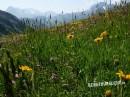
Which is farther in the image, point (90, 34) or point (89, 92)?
point (90, 34)

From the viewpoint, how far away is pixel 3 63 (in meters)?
4.00

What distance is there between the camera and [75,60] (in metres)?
5.83

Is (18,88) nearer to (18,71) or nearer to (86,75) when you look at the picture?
(18,71)

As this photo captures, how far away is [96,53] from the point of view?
5902 millimetres

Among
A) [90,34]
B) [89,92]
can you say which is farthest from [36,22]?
[89,92]

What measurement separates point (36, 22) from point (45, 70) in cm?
287

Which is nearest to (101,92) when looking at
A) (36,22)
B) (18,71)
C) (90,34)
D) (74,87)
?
(74,87)

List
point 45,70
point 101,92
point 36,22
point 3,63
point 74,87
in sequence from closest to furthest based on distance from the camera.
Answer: point 3,63, point 101,92, point 74,87, point 45,70, point 36,22

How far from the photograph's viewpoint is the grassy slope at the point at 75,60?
4684 mm

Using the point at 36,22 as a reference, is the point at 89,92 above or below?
below

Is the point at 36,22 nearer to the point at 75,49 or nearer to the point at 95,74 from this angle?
the point at 75,49

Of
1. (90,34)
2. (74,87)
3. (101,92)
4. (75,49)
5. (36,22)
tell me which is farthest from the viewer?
(36,22)

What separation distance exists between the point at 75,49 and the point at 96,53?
0.74 meters

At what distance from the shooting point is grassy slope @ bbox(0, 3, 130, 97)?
4684mm
